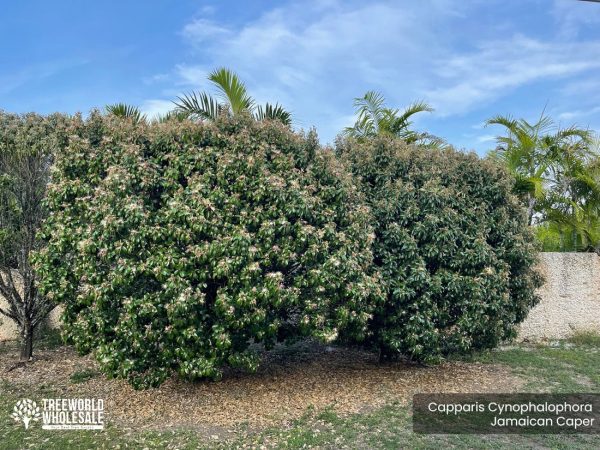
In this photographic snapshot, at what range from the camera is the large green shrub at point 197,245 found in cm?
491

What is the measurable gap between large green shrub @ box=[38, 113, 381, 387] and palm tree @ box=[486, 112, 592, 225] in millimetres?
6658

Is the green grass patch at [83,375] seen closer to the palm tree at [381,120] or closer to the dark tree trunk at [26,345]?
the dark tree trunk at [26,345]

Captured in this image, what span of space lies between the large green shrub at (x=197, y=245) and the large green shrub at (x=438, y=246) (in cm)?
63

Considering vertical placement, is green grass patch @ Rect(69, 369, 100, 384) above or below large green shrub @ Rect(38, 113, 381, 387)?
below

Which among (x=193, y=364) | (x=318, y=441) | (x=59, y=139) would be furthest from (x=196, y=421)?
(x=59, y=139)

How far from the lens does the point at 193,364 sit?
5.08 metres

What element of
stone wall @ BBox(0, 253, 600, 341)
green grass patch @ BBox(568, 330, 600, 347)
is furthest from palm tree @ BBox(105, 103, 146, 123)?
green grass patch @ BBox(568, 330, 600, 347)

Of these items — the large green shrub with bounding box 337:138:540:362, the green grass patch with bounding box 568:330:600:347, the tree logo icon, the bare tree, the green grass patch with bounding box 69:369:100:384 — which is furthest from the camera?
the green grass patch with bounding box 568:330:600:347

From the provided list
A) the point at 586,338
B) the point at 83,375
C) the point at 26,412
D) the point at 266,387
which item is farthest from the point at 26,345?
the point at 586,338

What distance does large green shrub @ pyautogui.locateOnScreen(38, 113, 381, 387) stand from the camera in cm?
491

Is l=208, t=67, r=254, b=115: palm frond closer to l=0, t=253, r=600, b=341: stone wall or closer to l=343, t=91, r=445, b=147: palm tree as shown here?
l=343, t=91, r=445, b=147: palm tree

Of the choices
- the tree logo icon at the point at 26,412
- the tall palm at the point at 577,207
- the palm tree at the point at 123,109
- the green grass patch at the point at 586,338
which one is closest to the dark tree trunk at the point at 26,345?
the tree logo icon at the point at 26,412

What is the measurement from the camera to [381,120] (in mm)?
10398

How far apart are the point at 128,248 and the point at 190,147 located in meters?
1.31
